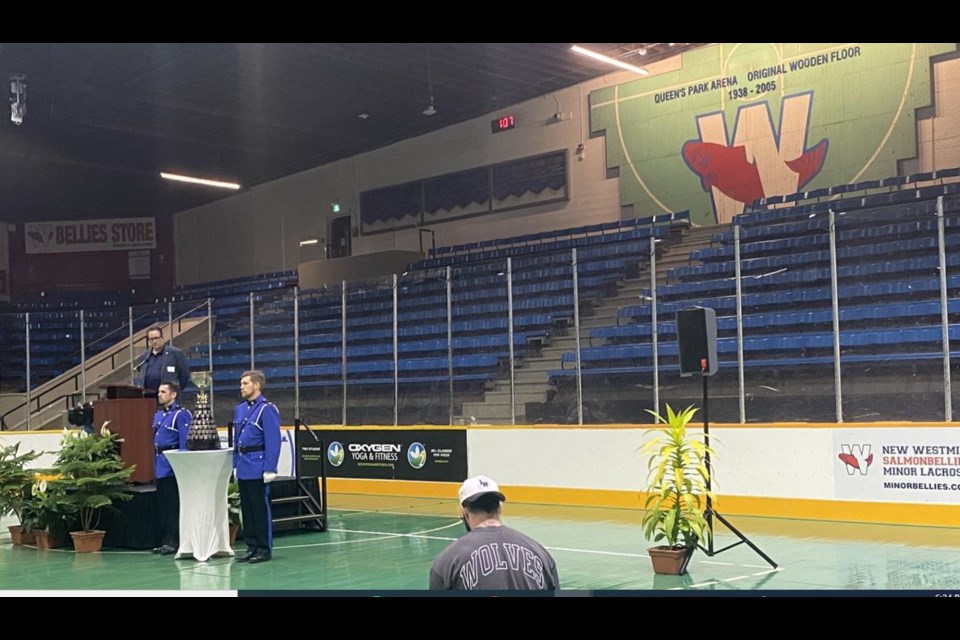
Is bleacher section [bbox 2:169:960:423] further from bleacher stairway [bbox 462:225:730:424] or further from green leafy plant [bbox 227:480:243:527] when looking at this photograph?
green leafy plant [bbox 227:480:243:527]

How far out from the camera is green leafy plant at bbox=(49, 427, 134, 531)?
11109 millimetres

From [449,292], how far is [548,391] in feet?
7.47

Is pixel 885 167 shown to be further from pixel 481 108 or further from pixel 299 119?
pixel 299 119

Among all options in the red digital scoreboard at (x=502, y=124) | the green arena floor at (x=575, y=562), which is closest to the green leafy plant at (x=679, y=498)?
the green arena floor at (x=575, y=562)

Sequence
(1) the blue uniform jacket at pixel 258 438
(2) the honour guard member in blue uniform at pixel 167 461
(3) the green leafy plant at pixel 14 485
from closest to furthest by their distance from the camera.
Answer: (1) the blue uniform jacket at pixel 258 438 → (2) the honour guard member in blue uniform at pixel 167 461 → (3) the green leafy plant at pixel 14 485

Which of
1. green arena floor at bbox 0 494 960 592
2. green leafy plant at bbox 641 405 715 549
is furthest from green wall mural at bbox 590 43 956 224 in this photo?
green leafy plant at bbox 641 405 715 549

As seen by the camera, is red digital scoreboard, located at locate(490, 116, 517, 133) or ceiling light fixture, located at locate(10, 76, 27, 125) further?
red digital scoreboard, located at locate(490, 116, 517, 133)

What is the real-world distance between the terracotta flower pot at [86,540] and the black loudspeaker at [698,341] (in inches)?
252

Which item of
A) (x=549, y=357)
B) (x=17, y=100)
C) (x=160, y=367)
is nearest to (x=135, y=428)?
(x=160, y=367)

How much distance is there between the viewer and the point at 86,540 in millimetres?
11133

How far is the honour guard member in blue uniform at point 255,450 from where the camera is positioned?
31.6 ft

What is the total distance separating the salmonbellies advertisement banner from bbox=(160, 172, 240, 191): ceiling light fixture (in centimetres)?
1323

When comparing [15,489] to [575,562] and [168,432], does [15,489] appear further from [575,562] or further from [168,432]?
[575,562]

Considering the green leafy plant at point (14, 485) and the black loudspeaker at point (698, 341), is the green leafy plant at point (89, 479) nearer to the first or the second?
the green leafy plant at point (14, 485)
